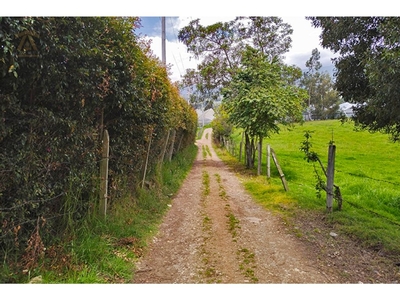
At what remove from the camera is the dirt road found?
3.60 m

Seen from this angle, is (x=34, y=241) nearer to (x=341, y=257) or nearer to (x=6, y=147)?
(x=6, y=147)

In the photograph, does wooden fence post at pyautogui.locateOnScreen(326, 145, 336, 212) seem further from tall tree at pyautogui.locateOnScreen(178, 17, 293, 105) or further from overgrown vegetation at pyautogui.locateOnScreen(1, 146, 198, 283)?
tall tree at pyautogui.locateOnScreen(178, 17, 293, 105)

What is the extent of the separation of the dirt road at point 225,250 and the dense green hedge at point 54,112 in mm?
1498

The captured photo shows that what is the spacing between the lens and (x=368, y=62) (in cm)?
451

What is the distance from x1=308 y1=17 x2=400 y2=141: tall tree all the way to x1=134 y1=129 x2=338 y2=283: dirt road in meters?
2.89

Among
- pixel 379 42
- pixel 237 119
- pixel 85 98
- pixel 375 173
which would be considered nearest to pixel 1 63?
pixel 85 98

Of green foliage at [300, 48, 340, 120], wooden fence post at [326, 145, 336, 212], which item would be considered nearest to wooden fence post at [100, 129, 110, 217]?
wooden fence post at [326, 145, 336, 212]

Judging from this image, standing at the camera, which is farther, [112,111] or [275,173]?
[275,173]

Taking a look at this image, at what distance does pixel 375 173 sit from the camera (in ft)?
46.6

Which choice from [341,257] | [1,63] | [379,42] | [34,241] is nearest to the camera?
[1,63]

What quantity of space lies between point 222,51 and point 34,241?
16649 millimetres

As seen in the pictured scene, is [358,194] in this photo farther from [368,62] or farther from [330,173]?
[368,62]

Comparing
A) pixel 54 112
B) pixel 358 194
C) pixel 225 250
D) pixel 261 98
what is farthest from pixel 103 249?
pixel 358 194

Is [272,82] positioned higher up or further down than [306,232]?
higher up
